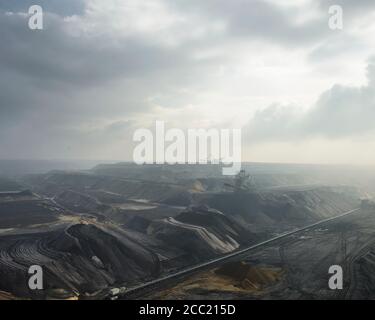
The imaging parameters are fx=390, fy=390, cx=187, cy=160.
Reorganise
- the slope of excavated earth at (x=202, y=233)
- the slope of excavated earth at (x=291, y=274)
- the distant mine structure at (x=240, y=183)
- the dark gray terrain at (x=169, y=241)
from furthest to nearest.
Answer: the distant mine structure at (x=240, y=183) < the slope of excavated earth at (x=202, y=233) < the dark gray terrain at (x=169, y=241) < the slope of excavated earth at (x=291, y=274)

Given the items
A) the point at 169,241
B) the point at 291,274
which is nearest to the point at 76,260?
the point at 169,241

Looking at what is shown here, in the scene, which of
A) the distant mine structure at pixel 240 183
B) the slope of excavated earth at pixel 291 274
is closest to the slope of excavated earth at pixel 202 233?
the slope of excavated earth at pixel 291 274

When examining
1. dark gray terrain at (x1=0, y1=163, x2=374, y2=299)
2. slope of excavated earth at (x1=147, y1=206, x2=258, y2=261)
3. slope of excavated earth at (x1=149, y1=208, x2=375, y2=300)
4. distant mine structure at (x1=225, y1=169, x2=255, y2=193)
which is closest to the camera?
slope of excavated earth at (x1=149, y1=208, x2=375, y2=300)

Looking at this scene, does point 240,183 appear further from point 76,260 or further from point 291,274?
point 76,260

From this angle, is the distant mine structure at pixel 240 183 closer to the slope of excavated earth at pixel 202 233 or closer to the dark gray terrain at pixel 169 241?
the dark gray terrain at pixel 169 241

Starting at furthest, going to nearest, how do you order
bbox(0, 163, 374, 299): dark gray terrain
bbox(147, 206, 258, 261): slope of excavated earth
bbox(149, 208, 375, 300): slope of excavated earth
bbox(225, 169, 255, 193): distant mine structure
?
1. bbox(225, 169, 255, 193): distant mine structure
2. bbox(147, 206, 258, 261): slope of excavated earth
3. bbox(0, 163, 374, 299): dark gray terrain
4. bbox(149, 208, 375, 300): slope of excavated earth

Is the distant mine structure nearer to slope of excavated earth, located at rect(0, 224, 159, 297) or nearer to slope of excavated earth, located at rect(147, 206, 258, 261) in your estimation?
slope of excavated earth, located at rect(147, 206, 258, 261)

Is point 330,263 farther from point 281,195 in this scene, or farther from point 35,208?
point 35,208

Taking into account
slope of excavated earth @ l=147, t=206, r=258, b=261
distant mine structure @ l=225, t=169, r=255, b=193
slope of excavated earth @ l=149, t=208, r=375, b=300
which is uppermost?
distant mine structure @ l=225, t=169, r=255, b=193

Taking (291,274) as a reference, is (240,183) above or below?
above

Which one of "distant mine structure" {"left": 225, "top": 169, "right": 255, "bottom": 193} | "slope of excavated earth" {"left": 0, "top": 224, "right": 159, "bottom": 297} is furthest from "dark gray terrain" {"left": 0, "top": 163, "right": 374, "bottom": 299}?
"distant mine structure" {"left": 225, "top": 169, "right": 255, "bottom": 193}

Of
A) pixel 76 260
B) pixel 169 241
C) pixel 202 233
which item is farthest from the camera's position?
pixel 202 233
